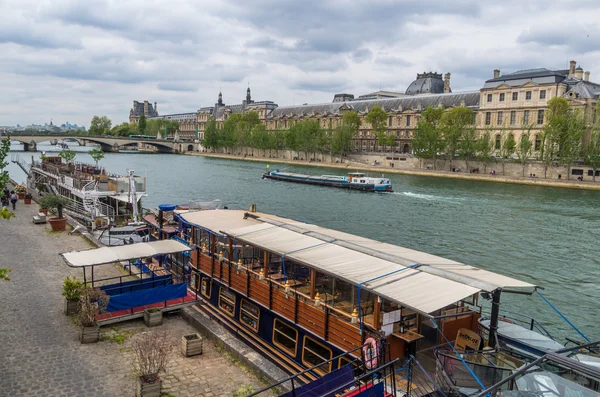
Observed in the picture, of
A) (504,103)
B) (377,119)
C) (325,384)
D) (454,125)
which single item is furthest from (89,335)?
(377,119)

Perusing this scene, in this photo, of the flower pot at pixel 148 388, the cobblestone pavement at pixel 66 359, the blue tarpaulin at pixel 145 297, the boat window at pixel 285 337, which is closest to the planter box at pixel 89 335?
the cobblestone pavement at pixel 66 359

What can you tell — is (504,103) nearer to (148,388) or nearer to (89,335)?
(89,335)

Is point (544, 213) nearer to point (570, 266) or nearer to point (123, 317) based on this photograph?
point (570, 266)

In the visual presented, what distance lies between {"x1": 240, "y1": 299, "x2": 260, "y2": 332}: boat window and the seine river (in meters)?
13.0

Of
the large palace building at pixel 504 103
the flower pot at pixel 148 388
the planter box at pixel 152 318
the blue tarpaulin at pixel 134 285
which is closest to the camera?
the flower pot at pixel 148 388

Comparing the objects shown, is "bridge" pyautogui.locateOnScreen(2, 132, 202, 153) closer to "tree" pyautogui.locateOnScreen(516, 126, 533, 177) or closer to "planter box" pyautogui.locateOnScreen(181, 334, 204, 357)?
"tree" pyautogui.locateOnScreen(516, 126, 533, 177)

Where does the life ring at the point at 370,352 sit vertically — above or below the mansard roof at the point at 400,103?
below

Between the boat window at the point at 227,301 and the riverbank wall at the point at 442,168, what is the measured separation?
72.3m

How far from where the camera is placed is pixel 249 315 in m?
15.4

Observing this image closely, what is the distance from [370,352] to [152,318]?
776cm

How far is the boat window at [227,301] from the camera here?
16453mm

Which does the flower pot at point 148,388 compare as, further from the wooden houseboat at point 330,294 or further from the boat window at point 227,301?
the boat window at point 227,301

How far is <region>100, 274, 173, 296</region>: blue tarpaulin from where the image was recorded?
1661 cm

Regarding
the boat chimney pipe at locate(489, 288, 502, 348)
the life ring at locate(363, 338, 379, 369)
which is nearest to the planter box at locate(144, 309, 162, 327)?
the life ring at locate(363, 338, 379, 369)
